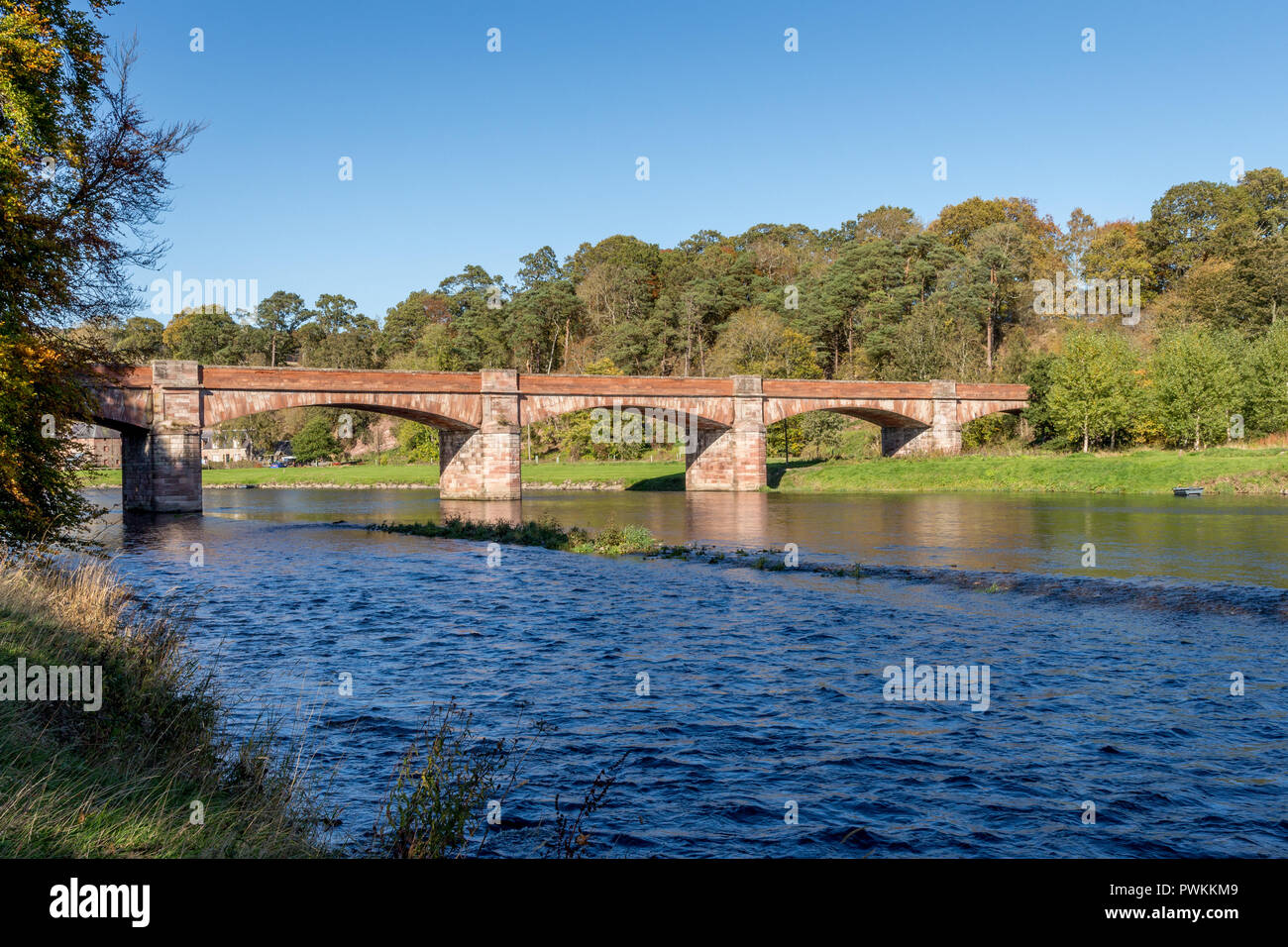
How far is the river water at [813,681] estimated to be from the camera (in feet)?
31.3

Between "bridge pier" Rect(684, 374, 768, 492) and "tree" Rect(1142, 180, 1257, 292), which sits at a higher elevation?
"tree" Rect(1142, 180, 1257, 292)

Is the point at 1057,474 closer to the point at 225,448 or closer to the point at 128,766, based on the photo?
the point at 128,766

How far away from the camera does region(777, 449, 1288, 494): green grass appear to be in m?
57.2

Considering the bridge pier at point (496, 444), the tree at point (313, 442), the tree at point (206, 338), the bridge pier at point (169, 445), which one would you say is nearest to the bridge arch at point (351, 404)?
the bridge pier at point (496, 444)

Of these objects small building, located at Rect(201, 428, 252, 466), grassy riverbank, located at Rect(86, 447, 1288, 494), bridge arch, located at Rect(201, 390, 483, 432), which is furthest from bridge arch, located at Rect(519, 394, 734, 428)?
small building, located at Rect(201, 428, 252, 466)

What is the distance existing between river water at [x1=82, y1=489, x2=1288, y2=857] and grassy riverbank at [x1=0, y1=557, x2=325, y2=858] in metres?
1.04

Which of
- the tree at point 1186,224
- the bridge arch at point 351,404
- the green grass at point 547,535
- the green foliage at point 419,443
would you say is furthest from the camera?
the green foliage at point 419,443

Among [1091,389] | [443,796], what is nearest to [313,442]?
[1091,389]

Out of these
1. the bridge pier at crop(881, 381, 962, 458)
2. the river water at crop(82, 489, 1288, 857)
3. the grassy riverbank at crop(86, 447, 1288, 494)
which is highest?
the bridge pier at crop(881, 381, 962, 458)

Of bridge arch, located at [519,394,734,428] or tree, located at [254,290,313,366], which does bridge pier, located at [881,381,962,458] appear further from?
tree, located at [254,290,313,366]

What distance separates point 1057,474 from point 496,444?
37.9 m

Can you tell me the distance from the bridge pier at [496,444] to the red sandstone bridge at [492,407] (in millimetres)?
68

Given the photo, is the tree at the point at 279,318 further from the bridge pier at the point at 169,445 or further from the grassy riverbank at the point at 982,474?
the bridge pier at the point at 169,445
